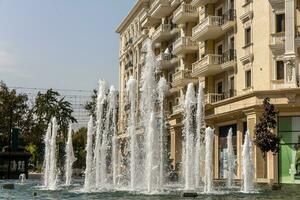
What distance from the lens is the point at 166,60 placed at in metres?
48.0

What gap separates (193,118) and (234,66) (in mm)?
5731

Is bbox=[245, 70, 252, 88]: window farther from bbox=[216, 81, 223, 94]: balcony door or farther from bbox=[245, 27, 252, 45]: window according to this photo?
bbox=[216, 81, 223, 94]: balcony door

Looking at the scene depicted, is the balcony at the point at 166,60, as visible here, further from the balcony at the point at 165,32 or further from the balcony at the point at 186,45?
the balcony at the point at 186,45

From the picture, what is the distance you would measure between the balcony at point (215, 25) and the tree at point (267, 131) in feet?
25.7

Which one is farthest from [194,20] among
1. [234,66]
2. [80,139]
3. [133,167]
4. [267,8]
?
[80,139]

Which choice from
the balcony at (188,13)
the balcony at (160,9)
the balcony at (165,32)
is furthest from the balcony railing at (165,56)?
the balcony at (188,13)

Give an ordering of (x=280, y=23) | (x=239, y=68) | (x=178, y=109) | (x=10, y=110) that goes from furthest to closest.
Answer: (x=10, y=110) → (x=178, y=109) → (x=239, y=68) → (x=280, y=23)

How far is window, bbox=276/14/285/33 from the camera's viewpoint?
30.7 m

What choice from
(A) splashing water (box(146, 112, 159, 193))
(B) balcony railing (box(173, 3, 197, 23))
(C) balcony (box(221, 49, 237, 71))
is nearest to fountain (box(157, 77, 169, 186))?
(A) splashing water (box(146, 112, 159, 193))

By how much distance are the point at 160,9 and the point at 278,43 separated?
19.5 meters

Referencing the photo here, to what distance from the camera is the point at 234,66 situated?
34469 millimetres

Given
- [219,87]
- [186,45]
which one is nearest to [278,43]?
[219,87]

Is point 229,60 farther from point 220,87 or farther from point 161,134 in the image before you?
point 161,134

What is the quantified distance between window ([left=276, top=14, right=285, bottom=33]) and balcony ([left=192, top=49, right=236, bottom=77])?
4226 mm
